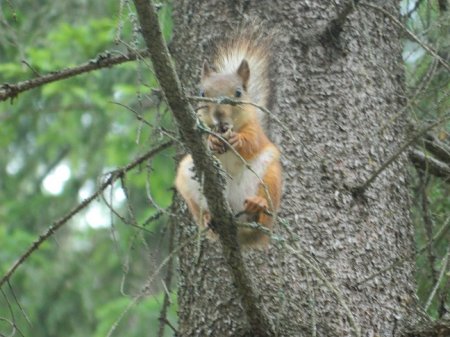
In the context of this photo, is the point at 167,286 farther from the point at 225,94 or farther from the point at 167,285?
the point at 225,94

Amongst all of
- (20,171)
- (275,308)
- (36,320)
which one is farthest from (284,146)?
(20,171)

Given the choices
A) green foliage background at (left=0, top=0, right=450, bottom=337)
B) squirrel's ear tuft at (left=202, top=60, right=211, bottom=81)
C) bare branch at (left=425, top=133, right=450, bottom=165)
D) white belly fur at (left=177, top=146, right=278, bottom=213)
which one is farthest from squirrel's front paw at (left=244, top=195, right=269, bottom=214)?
green foliage background at (left=0, top=0, right=450, bottom=337)

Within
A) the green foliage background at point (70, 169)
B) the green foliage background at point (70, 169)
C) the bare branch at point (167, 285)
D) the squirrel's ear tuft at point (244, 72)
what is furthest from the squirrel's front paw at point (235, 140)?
the green foliage background at point (70, 169)

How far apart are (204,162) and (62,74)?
1233 millimetres

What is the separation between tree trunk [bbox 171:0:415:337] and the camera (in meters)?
3.67

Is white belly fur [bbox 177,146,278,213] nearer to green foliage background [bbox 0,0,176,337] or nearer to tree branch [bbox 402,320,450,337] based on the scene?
tree branch [bbox 402,320,450,337]

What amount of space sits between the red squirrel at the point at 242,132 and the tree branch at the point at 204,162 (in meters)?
0.48

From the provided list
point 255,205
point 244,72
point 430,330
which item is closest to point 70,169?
point 244,72

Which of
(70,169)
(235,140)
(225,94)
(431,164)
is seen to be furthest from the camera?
(70,169)

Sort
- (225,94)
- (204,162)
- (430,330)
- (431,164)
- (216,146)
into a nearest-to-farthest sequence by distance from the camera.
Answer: (204,162), (430,330), (216,146), (225,94), (431,164)

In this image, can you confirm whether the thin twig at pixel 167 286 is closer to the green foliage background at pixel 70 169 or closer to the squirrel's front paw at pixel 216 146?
the squirrel's front paw at pixel 216 146

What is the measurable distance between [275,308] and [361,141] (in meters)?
0.76

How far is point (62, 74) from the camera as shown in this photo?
13.4 ft

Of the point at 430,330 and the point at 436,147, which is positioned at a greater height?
the point at 436,147
